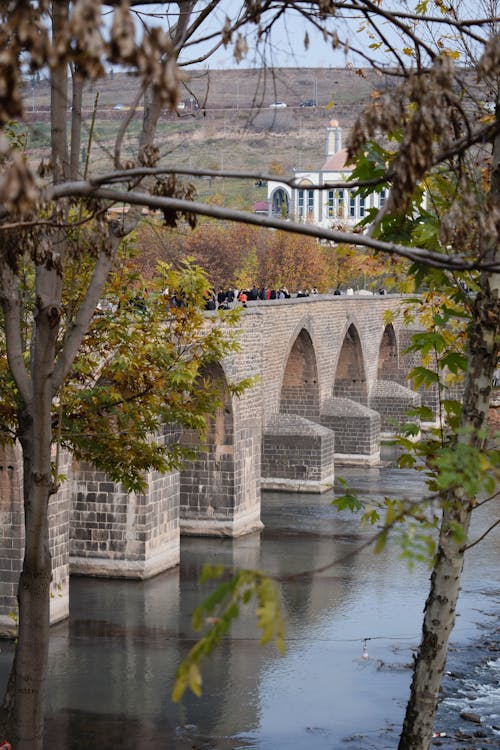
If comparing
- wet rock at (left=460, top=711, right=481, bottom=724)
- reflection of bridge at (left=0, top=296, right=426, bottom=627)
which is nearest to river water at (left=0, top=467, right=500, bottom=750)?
wet rock at (left=460, top=711, right=481, bottom=724)

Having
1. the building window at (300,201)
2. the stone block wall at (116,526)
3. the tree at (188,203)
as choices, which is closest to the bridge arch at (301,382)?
the stone block wall at (116,526)

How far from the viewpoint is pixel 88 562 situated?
2353 cm

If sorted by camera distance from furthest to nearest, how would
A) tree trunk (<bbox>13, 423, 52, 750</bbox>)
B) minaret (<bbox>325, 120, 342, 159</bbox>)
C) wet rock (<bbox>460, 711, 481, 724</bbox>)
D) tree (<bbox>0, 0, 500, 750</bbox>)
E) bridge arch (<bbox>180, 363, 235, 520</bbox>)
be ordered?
1. minaret (<bbox>325, 120, 342, 159</bbox>)
2. bridge arch (<bbox>180, 363, 235, 520</bbox>)
3. wet rock (<bbox>460, 711, 481, 724</bbox>)
4. tree trunk (<bbox>13, 423, 52, 750</bbox>)
5. tree (<bbox>0, 0, 500, 750</bbox>)

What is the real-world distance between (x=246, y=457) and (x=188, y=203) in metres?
23.3

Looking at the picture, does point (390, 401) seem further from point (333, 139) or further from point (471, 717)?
point (333, 139)

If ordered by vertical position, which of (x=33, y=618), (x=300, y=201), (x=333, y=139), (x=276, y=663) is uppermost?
(x=333, y=139)

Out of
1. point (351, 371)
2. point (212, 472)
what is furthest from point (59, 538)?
point (351, 371)

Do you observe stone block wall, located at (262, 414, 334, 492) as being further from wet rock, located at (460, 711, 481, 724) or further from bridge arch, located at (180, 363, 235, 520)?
wet rock, located at (460, 711, 481, 724)

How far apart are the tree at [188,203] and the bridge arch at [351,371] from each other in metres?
32.8

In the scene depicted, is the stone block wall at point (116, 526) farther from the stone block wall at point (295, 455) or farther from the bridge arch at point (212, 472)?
the stone block wall at point (295, 455)

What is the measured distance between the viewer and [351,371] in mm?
45906

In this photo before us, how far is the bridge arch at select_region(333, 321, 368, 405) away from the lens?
45.2m

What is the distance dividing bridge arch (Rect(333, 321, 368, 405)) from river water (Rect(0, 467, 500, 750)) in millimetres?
18429

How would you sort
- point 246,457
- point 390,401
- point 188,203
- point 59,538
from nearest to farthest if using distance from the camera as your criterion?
point 188,203, point 59,538, point 246,457, point 390,401
